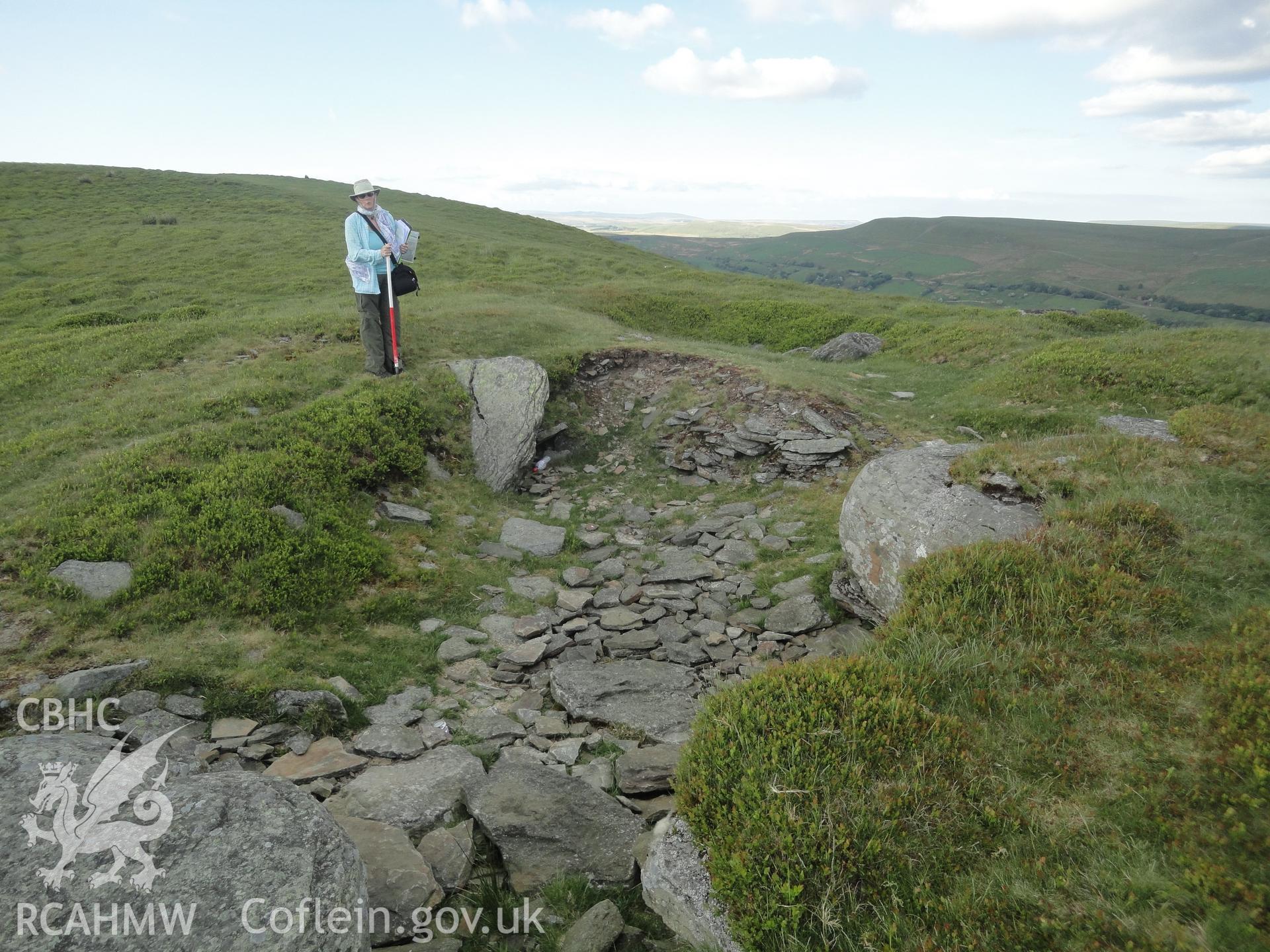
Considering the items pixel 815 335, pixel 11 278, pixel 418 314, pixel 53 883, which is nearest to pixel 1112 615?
pixel 53 883

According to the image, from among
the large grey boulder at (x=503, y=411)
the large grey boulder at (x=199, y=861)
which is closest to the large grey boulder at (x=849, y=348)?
the large grey boulder at (x=503, y=411)

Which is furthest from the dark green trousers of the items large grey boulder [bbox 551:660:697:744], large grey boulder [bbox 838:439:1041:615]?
large grey boulder [bbox 838:439:1041:615]

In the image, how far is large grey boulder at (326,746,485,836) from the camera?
6918 mm

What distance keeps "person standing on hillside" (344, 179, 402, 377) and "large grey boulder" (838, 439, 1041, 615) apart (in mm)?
13247

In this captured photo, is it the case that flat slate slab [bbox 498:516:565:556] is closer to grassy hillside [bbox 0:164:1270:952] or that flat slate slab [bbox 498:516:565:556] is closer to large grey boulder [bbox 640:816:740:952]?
grassy hillside [bbox 0:164:1270:952]

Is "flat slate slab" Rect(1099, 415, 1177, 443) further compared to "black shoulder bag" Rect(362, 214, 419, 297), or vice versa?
"black shoulder bag" Rect(362, 214, 419, 297)

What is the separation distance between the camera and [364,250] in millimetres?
16797

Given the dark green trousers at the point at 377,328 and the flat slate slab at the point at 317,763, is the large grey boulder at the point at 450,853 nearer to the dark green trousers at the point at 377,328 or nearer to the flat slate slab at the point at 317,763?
the flat slate slab at the point at 317,763

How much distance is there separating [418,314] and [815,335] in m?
20.6

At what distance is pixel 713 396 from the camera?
2064cm

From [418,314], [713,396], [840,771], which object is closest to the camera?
[840,771]

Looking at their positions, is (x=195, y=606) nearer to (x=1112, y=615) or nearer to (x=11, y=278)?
(x=1112, y=615)

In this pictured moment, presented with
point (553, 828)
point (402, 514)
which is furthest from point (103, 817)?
point (402, 514)

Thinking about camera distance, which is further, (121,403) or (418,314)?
(418,314)
